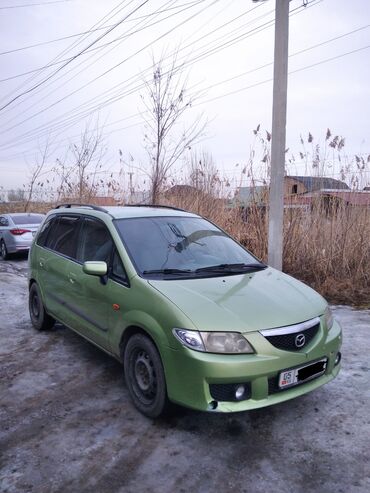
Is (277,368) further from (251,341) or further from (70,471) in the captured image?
(70,471)

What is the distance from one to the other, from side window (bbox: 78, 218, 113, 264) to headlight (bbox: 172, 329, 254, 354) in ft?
4.22

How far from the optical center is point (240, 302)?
3.01 metres

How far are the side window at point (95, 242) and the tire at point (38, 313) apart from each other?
128 cm

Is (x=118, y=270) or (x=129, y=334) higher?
(x=118, y=270)

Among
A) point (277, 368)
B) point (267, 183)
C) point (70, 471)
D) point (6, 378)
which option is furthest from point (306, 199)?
point (70, 471)

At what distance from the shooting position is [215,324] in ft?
9.07

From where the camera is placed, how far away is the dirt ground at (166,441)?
2424 mm

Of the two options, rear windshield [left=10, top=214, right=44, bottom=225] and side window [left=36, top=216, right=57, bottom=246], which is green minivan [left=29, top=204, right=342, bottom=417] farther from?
rear windshield [left=10, top=214, right=44, bottom=225]

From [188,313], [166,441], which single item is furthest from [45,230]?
[166,441]

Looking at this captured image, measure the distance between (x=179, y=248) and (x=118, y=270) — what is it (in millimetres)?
598

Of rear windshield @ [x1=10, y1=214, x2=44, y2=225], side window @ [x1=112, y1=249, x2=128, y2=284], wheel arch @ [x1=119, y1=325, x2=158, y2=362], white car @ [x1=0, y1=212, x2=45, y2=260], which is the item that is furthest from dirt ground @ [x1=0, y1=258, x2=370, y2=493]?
rear windshield @ [x1=10, y1=214, x2=44, y2=225]

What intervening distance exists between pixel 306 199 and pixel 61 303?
4.79 meters

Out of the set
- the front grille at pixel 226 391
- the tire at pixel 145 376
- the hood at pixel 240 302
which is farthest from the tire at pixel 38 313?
the front grille at pixel 226 391

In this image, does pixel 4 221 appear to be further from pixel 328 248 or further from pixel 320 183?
pixel 328 248
